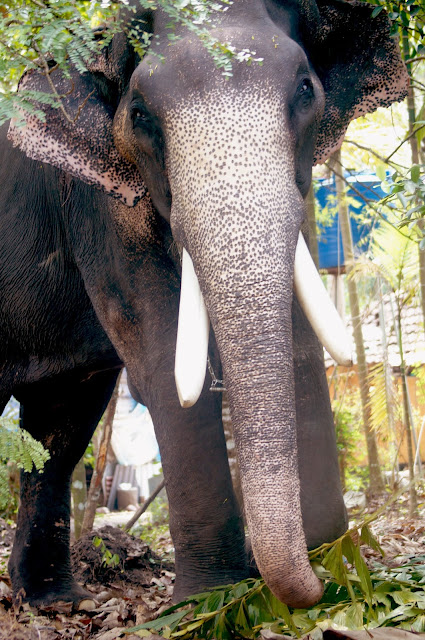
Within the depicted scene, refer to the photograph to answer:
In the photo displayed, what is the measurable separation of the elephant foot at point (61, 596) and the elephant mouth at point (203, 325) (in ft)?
6.40

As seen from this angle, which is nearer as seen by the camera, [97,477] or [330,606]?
[330,606]

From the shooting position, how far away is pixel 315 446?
3.16m

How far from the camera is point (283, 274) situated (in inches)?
93.6

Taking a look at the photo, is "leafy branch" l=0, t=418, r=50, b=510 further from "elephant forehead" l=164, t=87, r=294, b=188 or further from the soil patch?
the soil patch

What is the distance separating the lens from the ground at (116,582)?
318cm

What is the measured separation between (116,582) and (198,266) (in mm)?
2360

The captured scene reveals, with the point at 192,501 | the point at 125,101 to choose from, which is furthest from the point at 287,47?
the point at 192,501

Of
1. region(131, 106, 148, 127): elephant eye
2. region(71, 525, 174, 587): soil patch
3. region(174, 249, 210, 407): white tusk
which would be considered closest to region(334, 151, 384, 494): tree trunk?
region(71, 525, 174, 587): soil patch

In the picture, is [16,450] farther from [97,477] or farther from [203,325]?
[97,477]

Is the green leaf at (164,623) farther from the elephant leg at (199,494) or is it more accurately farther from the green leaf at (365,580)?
the green leaf at (365,580)

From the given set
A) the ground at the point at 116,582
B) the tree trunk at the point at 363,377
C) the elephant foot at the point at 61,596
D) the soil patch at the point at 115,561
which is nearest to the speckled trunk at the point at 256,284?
the ground at the point at 116,582

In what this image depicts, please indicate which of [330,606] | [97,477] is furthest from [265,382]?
Answer: [97,477]

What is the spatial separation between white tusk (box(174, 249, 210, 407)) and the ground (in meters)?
1.11

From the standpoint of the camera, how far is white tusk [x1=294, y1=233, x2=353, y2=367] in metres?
2.32
